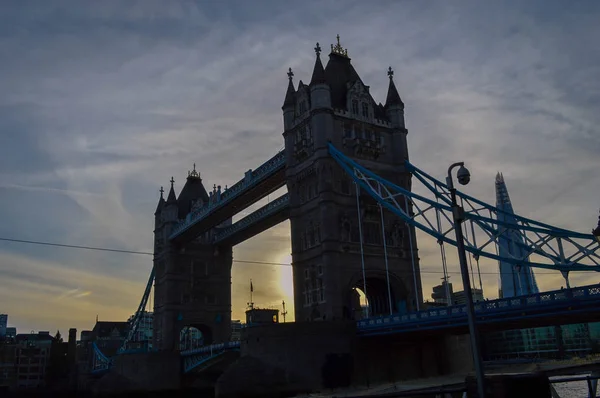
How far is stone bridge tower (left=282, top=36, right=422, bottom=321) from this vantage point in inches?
1844

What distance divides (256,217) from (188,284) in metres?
16.4

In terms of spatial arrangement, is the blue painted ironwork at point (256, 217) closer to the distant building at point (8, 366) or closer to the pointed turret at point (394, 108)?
the pointed turret at point (394, 108)

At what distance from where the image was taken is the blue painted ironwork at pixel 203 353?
55.7 m

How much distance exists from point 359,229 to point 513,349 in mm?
99213

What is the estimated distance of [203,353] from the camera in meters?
63.0

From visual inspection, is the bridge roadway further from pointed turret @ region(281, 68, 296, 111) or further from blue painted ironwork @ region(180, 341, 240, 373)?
pointed turret @ region(281, 68, 296, 111)

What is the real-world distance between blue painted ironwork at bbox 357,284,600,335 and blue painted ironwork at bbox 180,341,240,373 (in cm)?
1875

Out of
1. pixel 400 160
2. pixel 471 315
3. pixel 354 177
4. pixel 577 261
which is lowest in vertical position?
pixel 471 315

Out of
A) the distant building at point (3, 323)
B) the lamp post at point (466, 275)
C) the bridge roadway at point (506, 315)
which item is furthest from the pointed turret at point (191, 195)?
the distant building at point (3, 323)

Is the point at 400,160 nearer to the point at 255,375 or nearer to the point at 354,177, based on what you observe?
the point at 354,177

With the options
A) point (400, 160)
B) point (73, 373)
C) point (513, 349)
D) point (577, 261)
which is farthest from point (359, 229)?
point (513, 349)

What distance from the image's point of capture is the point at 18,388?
10269cm

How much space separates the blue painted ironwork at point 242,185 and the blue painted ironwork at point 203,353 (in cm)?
1537

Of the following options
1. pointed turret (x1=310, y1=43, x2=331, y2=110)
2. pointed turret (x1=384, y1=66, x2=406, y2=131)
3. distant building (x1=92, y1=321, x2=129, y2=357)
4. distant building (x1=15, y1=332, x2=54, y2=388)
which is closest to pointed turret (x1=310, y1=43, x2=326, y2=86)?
pointed turret (x1=310, y1=43, x2=331, y2=110)
